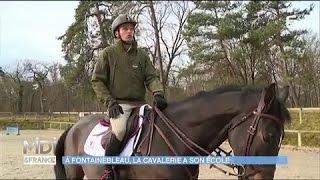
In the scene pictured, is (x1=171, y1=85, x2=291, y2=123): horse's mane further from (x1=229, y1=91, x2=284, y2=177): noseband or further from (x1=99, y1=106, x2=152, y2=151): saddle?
(x1=99, y1=106, x2=152, y2=151): saddle

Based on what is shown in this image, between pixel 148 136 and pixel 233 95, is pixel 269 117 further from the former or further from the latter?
pixel 148 136

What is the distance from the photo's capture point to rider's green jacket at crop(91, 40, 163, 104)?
4.08 m

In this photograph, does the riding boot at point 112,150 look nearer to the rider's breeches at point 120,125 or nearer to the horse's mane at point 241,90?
the rider's breeches at point 120,125

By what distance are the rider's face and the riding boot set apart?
97cm

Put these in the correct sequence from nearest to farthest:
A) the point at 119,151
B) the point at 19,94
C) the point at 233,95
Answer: the point at 233,95 → the point at 119,151 → the point at 19,94

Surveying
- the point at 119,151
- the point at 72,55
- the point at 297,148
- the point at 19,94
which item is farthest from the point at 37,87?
the point at 72,55

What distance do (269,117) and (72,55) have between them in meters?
24.6

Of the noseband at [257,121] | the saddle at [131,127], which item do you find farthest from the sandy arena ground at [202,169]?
the noseband at [257,121]

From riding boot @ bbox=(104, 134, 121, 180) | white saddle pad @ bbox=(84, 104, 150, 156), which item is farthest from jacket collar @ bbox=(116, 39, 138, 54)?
riding boot @ bbox=(104, 134, 121, 180)

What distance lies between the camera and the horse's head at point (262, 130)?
3.11 metres

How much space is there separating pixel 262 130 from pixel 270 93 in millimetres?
298

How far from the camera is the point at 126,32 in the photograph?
409 cm

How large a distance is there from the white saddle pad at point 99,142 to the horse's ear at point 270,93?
1225mm

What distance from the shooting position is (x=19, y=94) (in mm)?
8750
